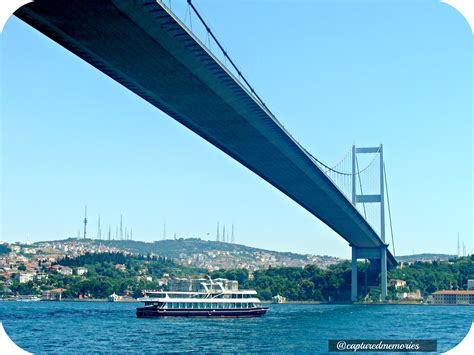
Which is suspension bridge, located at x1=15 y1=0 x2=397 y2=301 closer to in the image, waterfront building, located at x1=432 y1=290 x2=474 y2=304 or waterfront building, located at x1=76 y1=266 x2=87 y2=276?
waterfront building, located at x1=432 y1=290 x2=474 y2=304

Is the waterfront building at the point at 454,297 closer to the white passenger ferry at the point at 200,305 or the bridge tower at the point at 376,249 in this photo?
the bridge tower at the point at 376,249

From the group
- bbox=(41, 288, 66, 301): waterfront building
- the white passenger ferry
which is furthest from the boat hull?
bbox=(41, 288, 66, 301): waterfront building

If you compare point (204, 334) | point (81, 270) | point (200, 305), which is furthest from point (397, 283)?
point (204, 334)

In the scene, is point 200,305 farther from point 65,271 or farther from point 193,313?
point 65,271

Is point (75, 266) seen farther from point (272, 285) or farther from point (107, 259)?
point (272, 285)

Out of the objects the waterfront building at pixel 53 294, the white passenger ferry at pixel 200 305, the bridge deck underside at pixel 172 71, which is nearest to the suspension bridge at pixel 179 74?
the bridge deck underside at pixel 172 71

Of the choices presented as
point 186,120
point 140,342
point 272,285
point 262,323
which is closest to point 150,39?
point 186,120
